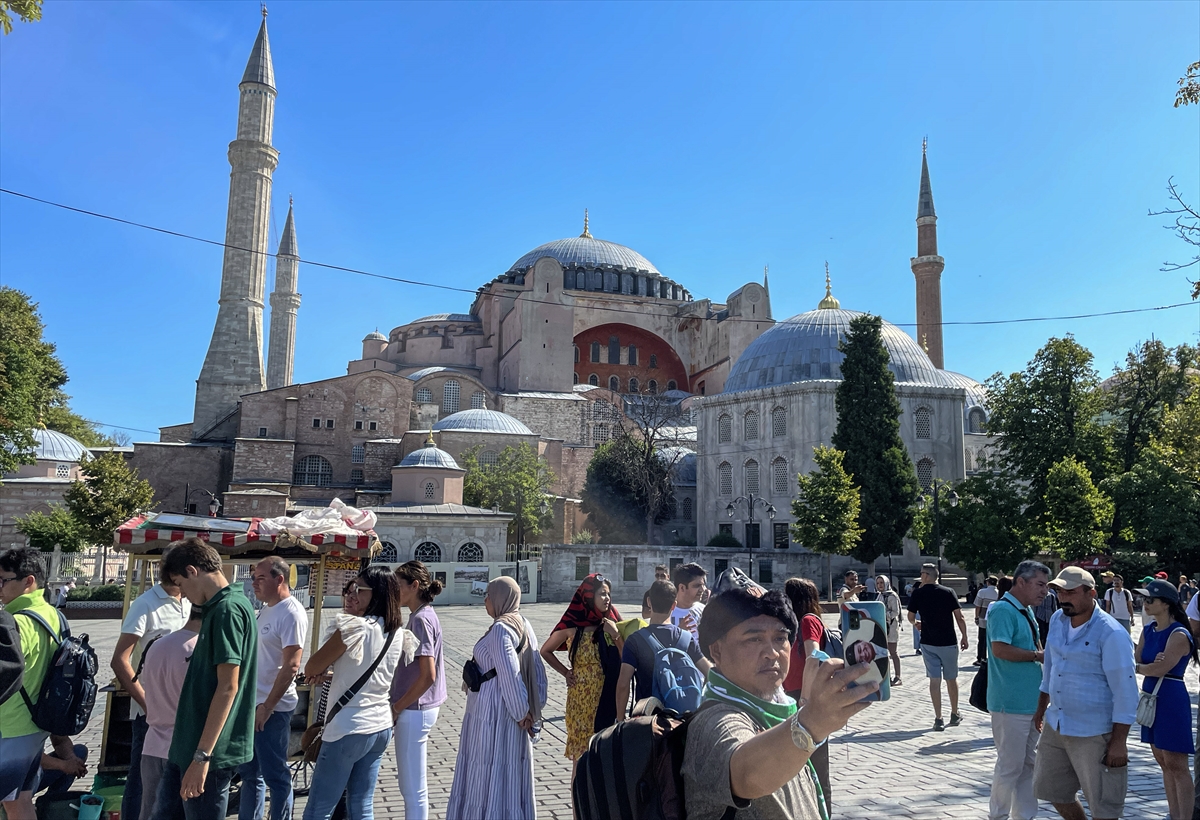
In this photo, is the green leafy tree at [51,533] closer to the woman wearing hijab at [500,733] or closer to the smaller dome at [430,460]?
the smaller dome at [430,460]

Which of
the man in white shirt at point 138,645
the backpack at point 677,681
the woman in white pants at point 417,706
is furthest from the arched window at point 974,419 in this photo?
the man in white shirt at point 138,645

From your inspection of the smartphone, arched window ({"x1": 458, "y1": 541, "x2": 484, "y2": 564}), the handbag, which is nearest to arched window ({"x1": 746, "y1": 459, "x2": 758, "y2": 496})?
arched window ({"x1": 458, "y1": 541, "x2": 484, "y2": 564})

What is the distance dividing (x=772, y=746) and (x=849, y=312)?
35.6 meters

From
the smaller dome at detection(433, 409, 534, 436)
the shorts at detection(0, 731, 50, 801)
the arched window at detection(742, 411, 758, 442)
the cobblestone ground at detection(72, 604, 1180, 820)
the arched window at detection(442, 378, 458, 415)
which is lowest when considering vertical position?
the cobblestone ground at detection(72, 604, 1180, 820)

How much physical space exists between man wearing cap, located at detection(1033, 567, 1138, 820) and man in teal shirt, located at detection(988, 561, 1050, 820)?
0.23 m

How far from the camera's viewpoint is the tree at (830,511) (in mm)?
26328

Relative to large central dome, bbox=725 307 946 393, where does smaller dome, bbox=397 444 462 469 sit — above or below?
below

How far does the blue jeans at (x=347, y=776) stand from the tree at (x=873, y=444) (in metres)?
25.0

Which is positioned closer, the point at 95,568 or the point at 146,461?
the point at 95,568

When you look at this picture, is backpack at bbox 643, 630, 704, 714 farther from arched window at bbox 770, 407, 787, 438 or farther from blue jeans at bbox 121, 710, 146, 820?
arched window at bbox 770, 407, 787, 438

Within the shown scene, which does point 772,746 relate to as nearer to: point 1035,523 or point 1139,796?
point 1139,796

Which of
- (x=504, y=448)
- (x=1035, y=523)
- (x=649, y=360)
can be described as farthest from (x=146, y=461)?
(x=1035, y=523)

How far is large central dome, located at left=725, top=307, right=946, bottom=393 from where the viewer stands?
1303 inches

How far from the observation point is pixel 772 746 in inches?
68.1
